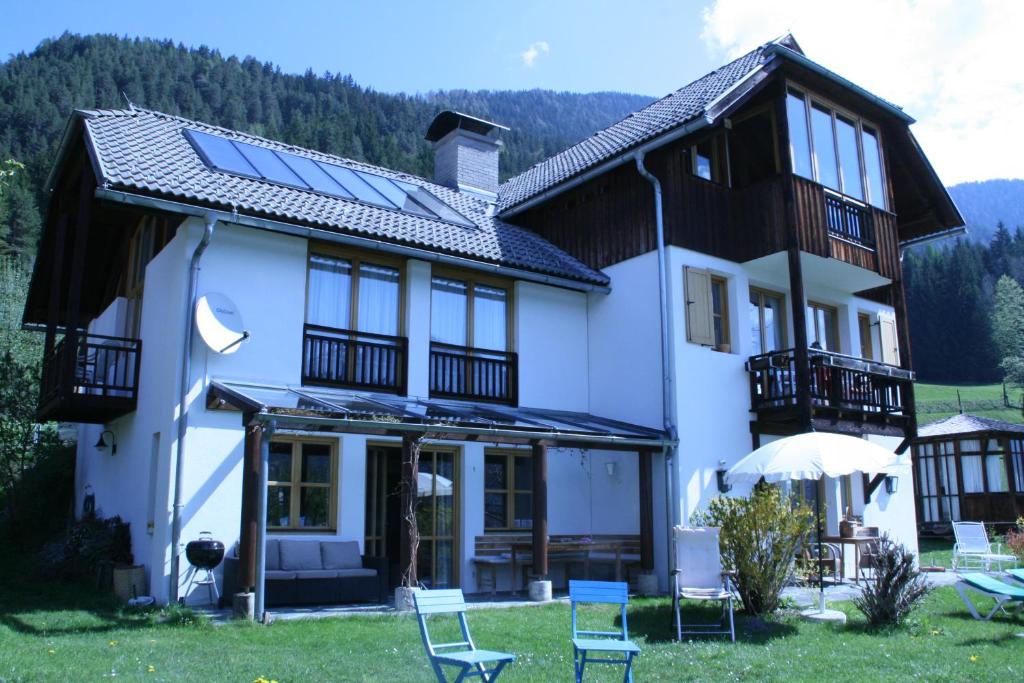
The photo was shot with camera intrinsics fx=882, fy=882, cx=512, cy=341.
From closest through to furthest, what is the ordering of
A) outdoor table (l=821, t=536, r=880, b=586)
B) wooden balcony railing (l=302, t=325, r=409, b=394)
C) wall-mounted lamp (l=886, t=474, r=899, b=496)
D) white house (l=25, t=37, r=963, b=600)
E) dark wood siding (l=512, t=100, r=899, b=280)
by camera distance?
white house (l=25, t=37, r=963, b=600)
wooden balcony railing (l=302, t=325, r=409, b=394)
outdoor table (l=821, t=536, r=880, b=586)
dark wood siding (l=512, t=100, r=899, b=280)
wall-mounted lamp (l=886, t=474, r=899, b=496)

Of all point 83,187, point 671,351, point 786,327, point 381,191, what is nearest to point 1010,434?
point 786,327

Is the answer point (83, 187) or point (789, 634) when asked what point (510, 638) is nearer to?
point (789, 634)

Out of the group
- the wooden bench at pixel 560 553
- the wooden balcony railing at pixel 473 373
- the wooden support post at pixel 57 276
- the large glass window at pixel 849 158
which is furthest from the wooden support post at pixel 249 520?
the large glass window at pixel 849 158

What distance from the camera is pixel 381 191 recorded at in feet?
50.1

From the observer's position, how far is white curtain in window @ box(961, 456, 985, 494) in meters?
25.1

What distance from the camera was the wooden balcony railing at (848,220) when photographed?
14906mm

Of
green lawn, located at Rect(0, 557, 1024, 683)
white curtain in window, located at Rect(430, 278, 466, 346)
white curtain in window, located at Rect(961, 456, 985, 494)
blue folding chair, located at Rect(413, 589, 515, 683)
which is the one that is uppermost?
white curtain in window, located at Rect(430, 278, 466, 346)

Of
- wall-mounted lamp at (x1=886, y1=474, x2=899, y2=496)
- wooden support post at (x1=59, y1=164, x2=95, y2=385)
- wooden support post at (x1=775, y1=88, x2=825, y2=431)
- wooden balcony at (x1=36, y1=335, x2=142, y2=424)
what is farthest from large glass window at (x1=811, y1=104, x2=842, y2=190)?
wooden support post at (x1=59, y1=164, x2=95, y2=385)

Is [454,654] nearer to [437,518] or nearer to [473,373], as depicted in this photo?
[437,518]

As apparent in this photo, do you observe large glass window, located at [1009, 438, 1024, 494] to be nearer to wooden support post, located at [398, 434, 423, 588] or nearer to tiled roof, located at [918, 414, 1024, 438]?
tiled roof, located at [918, 414, 1024, 438]

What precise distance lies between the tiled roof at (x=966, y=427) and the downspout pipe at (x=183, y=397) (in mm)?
21843

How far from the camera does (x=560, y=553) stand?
41.8ft

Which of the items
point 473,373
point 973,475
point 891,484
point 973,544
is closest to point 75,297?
point 473,373

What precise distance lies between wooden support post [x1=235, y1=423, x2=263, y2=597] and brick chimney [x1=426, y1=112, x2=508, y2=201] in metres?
10.0
